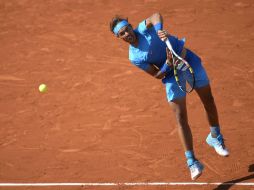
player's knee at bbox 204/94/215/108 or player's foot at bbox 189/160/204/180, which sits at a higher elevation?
player's knee at bbox 204/94/215/108

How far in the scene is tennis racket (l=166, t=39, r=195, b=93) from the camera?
586cm

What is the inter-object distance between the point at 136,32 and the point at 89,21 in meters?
6.60

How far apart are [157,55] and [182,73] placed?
371 millimetres

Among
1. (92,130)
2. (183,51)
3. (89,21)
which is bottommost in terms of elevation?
(89,21)

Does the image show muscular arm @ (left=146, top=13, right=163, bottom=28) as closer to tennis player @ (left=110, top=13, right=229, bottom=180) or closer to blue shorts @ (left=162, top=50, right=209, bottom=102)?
tennis player @ (left=110, top=13, right=229, bottom=180)

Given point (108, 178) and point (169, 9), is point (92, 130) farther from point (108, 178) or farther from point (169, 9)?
point (169, 9)

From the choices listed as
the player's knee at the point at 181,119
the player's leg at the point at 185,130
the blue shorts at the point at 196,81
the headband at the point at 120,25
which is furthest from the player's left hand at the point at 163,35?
the player's knee at the point at 181,119

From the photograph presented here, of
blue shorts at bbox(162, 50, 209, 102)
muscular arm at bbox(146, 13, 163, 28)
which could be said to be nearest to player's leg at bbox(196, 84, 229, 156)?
blue shorts at bbox(162, 50, 209, 102)

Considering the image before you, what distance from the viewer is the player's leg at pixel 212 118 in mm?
6359

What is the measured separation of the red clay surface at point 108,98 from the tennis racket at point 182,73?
1339 mm

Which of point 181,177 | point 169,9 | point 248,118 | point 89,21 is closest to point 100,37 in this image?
point 89,21

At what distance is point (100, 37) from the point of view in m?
11.5

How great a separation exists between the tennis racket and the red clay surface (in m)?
1.34

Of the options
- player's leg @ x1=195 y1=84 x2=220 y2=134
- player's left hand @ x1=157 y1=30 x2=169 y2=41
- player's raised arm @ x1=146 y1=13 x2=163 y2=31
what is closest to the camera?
player's left hand @ x1=157 y1=30 x2=169 y2=41
